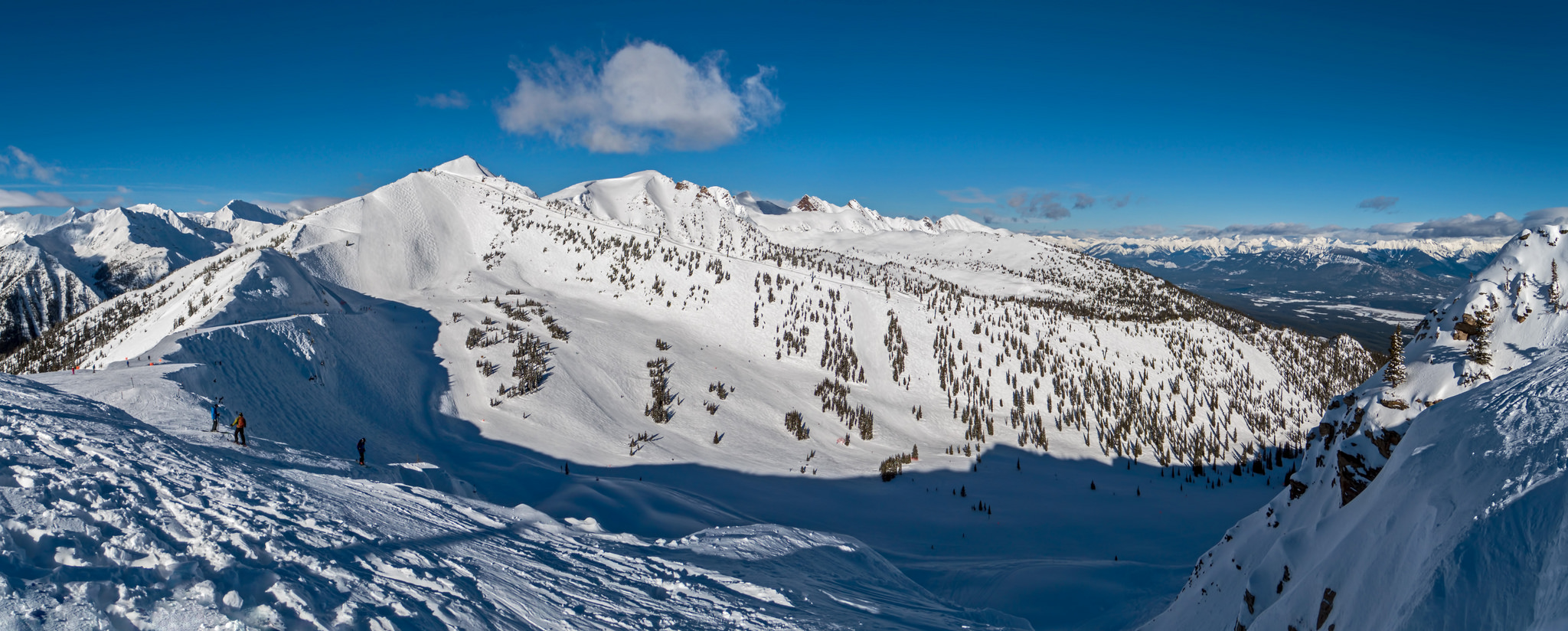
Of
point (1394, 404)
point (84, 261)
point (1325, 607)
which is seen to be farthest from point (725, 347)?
point (84, 261)

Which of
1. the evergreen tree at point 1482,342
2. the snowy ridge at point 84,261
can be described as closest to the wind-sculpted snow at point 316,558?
the evergreen tree at point 1482,342

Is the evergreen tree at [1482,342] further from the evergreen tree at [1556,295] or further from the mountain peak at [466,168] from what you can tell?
the mountain peak at [466,168]

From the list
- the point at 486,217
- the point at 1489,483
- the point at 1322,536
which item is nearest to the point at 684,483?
the point at 1322,536

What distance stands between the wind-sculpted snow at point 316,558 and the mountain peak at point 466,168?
3715 inches

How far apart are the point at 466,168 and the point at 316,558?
11081 cm

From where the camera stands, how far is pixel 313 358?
26562 millimetres

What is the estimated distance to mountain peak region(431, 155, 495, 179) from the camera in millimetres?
97750

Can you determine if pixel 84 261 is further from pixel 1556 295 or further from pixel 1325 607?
pixel 1556 295

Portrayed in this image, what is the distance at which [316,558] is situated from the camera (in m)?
7.51

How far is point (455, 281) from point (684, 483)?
47089 mm

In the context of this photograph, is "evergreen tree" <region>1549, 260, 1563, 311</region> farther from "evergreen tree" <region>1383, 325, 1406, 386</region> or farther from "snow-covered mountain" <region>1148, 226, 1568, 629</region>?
"evergreen tree" <region>1383, 325, 1406, 386</region>

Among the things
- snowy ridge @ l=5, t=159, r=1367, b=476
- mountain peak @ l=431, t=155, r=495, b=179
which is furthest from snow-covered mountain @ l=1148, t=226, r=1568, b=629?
mountain peak @ l=431, t=155, r=495, b=179

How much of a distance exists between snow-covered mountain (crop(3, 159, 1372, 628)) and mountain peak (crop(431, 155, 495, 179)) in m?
12.6

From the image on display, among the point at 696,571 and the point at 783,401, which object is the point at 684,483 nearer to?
the point at 696,571
